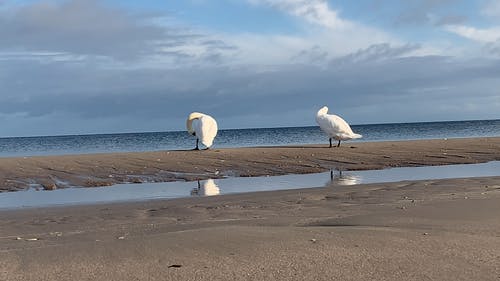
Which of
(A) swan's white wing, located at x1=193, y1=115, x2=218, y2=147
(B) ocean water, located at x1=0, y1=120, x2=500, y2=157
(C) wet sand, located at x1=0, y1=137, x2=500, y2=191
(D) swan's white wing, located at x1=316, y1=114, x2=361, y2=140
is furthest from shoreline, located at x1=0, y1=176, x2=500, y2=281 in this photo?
(B) ocean water, located at x1=0, y1=120, x2=500, y2=157

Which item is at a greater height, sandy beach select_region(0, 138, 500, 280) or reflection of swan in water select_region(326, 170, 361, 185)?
sandy beach select_region(0, 138, 500, 280)

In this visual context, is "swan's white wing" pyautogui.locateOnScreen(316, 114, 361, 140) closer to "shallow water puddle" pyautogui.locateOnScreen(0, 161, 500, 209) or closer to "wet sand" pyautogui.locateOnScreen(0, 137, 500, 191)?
"wet sand" pyautogui.locateOnScreen(0, 137, 500, 191)

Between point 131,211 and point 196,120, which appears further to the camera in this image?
point 196,120

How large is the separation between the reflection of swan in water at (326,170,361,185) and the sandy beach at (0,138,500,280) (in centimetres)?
148

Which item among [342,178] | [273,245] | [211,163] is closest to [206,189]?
[342,178]

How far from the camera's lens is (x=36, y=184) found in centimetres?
1708

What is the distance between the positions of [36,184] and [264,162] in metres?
7.89

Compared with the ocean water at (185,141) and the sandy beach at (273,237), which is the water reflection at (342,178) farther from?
the ocean water at (185,141)

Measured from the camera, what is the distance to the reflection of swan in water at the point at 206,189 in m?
14.1

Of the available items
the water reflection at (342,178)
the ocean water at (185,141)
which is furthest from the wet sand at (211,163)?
the ocean water at (185,141)

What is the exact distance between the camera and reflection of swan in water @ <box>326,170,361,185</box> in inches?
617

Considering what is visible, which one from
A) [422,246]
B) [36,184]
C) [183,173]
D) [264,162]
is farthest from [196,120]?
[422,246]

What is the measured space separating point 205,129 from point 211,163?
254 inches

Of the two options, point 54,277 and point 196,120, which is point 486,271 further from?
point 196,120
